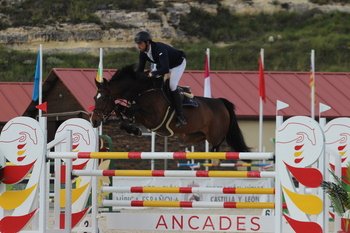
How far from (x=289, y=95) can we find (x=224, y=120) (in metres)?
12.2

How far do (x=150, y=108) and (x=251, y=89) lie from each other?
13206 mm

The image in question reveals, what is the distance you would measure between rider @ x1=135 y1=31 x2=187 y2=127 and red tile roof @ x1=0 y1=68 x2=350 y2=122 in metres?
11.1

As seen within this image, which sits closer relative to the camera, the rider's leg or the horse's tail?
the rider's leg

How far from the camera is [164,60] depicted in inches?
261

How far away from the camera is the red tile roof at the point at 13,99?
20516mm

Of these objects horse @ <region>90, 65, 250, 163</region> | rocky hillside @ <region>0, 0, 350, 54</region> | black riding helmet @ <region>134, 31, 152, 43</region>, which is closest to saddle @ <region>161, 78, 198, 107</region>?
horse @ <region>90, 65, 250, 163</region>

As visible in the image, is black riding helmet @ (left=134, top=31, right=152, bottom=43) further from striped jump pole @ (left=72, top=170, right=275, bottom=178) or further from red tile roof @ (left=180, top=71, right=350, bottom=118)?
red tile roof @ (left=180, top=71, right=350, bottom=118)

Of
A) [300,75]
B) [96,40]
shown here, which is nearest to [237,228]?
[300,75]

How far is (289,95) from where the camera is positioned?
1956cm

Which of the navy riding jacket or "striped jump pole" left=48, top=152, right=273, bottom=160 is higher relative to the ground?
the navy riding jacket

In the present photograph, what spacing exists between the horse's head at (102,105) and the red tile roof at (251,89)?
A: 11410 mm

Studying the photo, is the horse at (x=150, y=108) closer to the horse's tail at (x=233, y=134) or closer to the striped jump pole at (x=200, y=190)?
the horse's tail at (x=233, y=134)

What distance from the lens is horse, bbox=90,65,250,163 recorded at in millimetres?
6520

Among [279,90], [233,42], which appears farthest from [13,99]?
[233,42]
